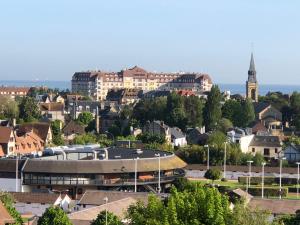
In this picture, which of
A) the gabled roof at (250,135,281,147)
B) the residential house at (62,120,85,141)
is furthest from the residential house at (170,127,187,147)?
the residential house at (62,120,85,141)

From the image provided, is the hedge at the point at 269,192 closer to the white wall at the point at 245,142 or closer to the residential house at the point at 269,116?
the white wall at the point at 245,142

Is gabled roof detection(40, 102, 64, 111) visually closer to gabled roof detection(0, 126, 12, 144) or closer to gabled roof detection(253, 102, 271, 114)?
gabled roof detection(253, 102, 271, 114)

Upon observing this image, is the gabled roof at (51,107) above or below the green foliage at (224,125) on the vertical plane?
above

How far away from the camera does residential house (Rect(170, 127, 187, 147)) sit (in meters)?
95.5

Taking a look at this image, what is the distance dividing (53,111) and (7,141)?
5016 centimetres

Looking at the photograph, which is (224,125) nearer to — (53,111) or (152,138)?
(152,138)

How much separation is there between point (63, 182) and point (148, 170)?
6618 millimetres

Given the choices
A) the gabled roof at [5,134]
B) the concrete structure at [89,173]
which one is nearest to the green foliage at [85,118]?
the gabled roof at [5,134]

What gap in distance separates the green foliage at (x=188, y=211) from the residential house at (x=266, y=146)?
6098 cm

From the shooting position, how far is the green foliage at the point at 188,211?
3028 cm

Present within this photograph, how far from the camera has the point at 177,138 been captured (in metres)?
96.7

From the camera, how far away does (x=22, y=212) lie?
4722 centimetres

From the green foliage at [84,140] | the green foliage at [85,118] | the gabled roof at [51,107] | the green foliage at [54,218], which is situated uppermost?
the gabled roof at [51,107]

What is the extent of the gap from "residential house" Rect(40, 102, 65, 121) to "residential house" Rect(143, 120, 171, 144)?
23.2 metres
